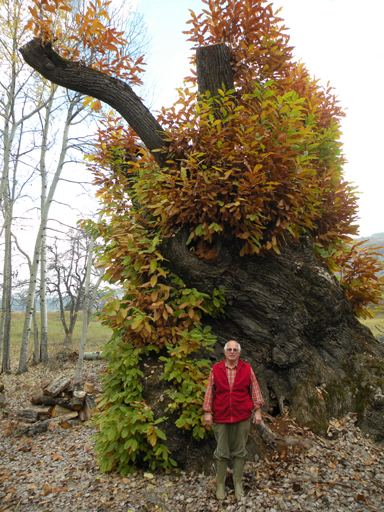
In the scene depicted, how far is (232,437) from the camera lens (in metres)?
3.04

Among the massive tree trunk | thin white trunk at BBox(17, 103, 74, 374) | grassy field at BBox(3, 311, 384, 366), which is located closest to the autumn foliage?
the massive tree trunk

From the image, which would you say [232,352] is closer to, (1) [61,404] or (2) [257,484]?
(2) [257,484]

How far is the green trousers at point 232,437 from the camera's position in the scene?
296 cm

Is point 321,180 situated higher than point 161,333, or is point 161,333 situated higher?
point 321,180

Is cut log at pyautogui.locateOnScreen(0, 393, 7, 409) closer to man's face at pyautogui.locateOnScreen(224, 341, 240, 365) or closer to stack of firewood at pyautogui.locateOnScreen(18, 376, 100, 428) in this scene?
stack of firewood at pyautogui.locateOnScreen(18, 376, 100, 428)

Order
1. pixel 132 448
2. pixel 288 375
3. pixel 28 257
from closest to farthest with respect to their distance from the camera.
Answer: pixel 132 448 < pixel 288 375 < pixel 28 257

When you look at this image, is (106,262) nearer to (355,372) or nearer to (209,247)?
(209,247)

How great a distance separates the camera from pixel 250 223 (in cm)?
365

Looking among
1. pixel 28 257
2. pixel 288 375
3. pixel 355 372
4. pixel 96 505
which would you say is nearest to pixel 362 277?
pixel 355 372

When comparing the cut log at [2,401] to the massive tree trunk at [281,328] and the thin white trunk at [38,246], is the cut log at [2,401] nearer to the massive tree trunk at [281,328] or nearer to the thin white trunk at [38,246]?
the thin white trunk at [38,246]

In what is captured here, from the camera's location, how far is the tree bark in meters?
3.78

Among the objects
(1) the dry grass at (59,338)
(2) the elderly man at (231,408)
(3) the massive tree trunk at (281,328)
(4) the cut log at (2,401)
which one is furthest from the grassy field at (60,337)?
(2) the elderly man at (231,408)

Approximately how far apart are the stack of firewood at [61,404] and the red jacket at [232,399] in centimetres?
403

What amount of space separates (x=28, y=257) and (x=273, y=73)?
10.9m
